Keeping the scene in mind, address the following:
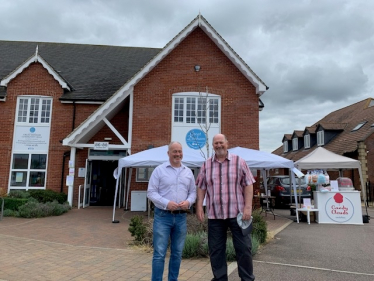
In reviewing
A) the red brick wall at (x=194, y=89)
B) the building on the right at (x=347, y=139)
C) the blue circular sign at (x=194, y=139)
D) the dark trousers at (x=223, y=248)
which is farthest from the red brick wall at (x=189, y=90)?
the building on the right at (x=347, y=139)

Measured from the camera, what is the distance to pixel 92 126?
39.7 ft

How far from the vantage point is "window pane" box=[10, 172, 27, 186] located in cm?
1392

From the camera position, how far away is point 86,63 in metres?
18.0

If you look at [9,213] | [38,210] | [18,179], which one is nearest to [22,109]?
[18,179]

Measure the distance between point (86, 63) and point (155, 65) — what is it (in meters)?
7.12

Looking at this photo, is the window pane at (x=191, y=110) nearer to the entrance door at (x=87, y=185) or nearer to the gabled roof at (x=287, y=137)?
the entrance door at (x=87, y=185)

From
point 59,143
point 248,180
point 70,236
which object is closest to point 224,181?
point 248,180

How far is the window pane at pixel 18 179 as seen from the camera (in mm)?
13922

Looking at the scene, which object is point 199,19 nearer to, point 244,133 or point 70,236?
point 244,133

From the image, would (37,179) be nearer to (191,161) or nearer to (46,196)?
(46,196)

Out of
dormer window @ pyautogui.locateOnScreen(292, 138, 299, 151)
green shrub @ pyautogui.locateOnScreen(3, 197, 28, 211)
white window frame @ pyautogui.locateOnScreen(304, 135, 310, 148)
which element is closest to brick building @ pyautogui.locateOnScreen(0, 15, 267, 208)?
green shrub @ pyautogui.locateOnScreen(3, 197, 28, 211)

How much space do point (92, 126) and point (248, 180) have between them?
9.61 m

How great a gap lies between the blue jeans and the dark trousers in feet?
1.24

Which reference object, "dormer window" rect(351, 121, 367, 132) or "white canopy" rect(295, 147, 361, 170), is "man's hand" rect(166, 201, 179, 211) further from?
"dormer window" rect(351, 121, 367, 132)
